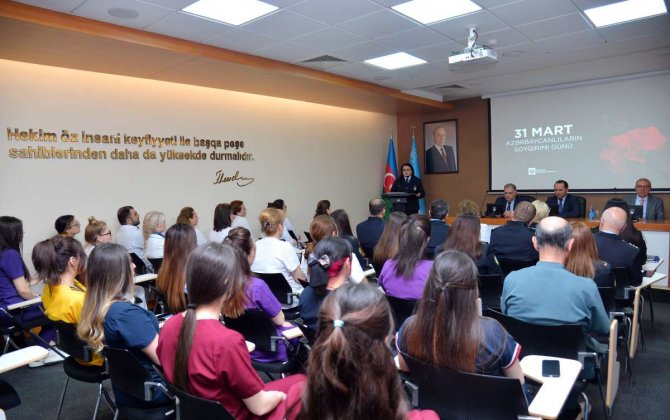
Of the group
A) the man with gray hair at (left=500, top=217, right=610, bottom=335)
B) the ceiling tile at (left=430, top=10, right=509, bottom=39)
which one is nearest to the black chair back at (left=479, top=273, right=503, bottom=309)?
the man with gray hair at (left=500, top=217, right=610, bottom=335)

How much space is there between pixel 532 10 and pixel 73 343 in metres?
4.74

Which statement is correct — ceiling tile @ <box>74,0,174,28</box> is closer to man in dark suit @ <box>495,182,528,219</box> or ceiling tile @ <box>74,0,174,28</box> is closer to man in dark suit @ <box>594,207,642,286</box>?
man in dark suit @ <box>594,207,642,286</box>

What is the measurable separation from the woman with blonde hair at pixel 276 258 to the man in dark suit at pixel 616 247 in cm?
243

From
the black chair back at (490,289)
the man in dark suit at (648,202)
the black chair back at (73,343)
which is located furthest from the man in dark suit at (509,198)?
the black chair back at (73,343)

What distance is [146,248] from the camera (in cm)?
521

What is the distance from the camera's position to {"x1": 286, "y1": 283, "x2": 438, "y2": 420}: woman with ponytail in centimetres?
119

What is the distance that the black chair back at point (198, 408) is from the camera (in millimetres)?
1516

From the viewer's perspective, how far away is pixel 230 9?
4305 millimetres

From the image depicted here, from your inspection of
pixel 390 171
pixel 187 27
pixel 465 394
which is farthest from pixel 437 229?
pixel 390 171

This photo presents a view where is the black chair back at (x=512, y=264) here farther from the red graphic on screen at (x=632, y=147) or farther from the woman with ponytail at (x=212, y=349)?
the red graphic on screen at (x=632, y=147)

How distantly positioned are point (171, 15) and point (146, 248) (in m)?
2.50

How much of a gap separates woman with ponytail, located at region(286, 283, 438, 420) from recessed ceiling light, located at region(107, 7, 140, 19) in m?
3.94

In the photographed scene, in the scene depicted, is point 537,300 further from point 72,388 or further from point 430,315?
point 72,388

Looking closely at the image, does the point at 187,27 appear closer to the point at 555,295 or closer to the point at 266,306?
the point at 266,306
